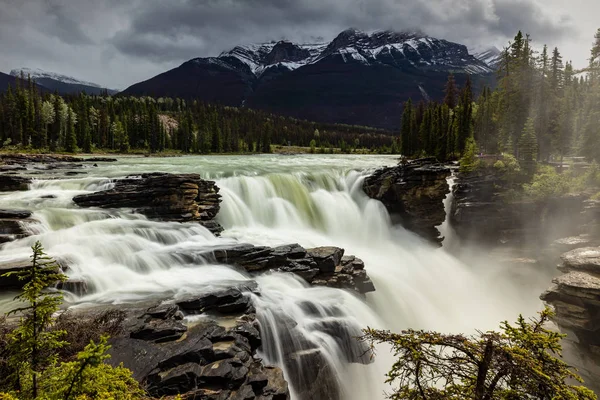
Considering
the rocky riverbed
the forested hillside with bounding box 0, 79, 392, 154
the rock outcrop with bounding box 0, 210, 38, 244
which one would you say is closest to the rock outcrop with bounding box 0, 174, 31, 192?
the rocky riverbed

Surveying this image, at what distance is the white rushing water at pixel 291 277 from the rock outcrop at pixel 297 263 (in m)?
0.53

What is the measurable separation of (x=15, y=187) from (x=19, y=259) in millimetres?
15690

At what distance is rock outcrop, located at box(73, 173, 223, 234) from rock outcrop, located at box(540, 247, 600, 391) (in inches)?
700

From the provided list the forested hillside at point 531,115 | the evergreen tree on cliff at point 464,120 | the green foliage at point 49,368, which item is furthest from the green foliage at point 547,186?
the green foliage at point 49,368

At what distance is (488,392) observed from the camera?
402 cm

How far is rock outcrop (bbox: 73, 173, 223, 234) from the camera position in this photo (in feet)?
59.6

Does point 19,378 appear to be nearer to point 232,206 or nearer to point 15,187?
point 232,206

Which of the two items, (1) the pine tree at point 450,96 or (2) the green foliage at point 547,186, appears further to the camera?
(1) the pine tree at point 450,96

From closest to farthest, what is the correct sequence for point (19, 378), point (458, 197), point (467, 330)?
point (19, 378) < point (467, 330) < point (458, 197)

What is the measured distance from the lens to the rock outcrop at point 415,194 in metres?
27.7

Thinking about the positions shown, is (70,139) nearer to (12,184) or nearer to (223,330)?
(12,184)

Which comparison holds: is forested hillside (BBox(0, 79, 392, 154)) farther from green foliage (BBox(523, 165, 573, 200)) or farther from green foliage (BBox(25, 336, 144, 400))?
green foliage (BBox(25, 336, 144, 400))

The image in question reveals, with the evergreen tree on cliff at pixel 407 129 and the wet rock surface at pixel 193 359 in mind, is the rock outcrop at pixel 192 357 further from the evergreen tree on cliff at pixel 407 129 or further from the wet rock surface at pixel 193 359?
the evergreen tree on cliff at pixel 407 129

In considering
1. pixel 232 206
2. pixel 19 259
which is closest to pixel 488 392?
pixel 19 259
